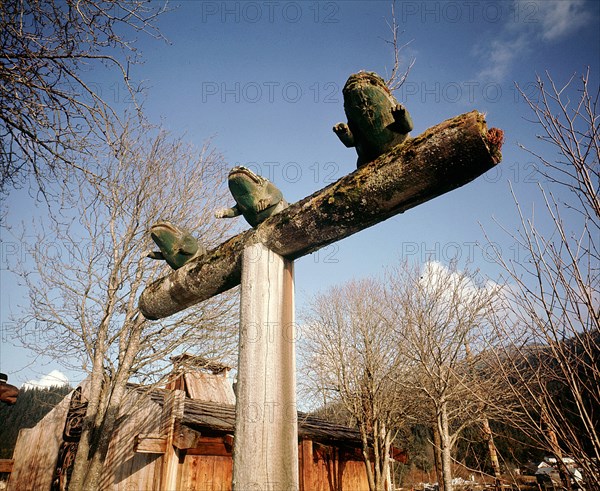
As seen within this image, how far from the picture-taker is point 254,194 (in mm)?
1985

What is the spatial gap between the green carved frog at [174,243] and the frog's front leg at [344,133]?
121cm

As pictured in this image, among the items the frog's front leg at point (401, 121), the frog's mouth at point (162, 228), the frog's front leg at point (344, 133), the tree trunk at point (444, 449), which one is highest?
the frog's mouth at point (162, 228)

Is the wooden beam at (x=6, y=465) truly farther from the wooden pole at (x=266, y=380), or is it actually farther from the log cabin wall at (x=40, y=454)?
the wooden pole at (x=266, y=380)

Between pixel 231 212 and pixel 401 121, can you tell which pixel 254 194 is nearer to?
pixel 231 212

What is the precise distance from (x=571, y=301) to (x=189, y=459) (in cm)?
822

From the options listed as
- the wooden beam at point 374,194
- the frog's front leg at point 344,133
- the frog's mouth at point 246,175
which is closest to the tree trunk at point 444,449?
the wooden beam at point 374,194

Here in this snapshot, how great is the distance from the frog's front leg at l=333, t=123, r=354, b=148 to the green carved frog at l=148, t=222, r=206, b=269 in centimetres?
121

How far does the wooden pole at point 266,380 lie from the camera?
150cm

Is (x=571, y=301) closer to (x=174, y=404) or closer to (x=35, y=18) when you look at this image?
(x=35, y=18)

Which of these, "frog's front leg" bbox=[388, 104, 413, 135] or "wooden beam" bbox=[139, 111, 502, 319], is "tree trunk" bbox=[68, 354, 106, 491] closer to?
"wooden beam" bbox=[139, 111, 502, 319]

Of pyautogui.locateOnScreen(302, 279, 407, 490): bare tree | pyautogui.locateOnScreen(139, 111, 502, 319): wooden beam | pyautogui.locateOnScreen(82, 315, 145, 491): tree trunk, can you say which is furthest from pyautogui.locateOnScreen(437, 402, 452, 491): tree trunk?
pyautogui.locateOnScreen(139, 111, 502, 319): wooden beam

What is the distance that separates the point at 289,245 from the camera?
5.99 feet

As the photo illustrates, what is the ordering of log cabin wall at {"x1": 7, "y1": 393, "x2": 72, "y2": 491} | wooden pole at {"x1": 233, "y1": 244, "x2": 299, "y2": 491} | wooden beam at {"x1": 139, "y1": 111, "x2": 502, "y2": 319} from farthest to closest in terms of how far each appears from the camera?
log cabin wall at {"x1": 7, "y1": 393, "x2": 72, "y2": 491}, wooden pole at {"x1": 233, "y1": 244, "x2": 299, "y2": 491}, wooden beam at {"x1": 139, "y1": 111, "x2": 502, "y2": 319}

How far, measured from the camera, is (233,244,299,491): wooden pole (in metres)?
1.50
